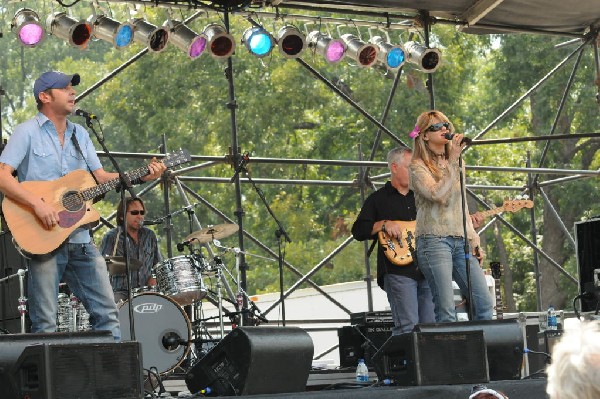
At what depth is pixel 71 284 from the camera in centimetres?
647

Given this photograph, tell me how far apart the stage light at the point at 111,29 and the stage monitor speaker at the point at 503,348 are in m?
4.45

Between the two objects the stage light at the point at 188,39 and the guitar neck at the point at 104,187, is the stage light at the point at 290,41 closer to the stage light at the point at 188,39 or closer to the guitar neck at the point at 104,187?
the stage light at the point at 188,39

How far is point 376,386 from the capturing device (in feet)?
20.5

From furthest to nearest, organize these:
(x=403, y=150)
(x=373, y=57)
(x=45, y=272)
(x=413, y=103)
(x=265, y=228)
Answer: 1. (x=265, y=228)
2. (x=413, y=103)
3. (x=373, y=57)
4. (x=403, y=150)
5. (x=45, y=272)

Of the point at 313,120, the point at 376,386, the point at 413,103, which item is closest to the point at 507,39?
the point at 413,103

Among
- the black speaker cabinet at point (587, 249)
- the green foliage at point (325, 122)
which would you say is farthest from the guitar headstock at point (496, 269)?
the green foliage at point (325, 122)

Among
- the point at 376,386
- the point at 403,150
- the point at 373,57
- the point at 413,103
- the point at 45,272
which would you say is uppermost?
the point at 413,103

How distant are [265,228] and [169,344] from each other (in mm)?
15277

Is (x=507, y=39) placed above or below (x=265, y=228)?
above

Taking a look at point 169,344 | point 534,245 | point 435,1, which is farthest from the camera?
point 534,245

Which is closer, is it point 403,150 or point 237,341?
point 237,341

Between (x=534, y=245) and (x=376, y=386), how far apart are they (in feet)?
24.7

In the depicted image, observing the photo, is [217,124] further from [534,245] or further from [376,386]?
[376,386]

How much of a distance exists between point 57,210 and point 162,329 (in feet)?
8.54
